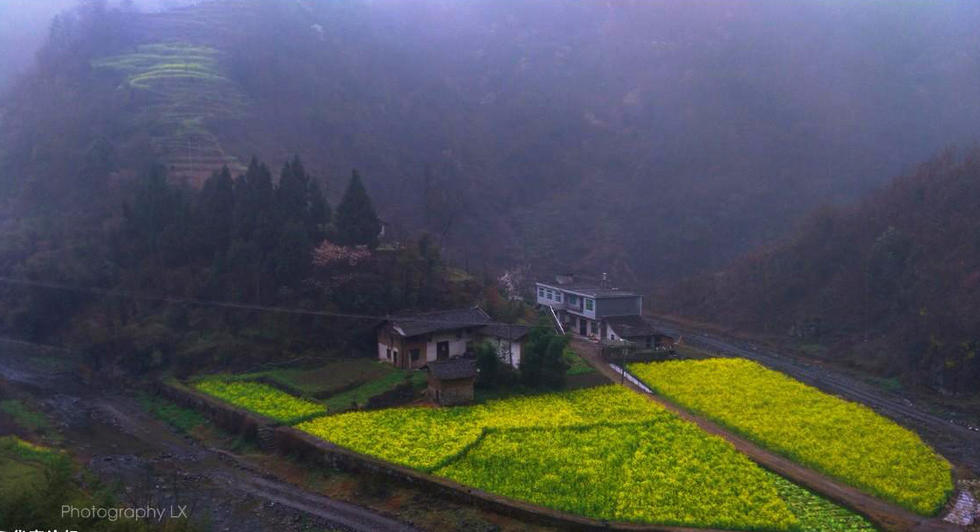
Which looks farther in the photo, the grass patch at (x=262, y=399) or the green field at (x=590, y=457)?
the grass patch at (x=262, y=399)

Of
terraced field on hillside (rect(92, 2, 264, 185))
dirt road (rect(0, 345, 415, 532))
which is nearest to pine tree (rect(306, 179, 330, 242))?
dirt road (rect(0, 345, 415, 532))

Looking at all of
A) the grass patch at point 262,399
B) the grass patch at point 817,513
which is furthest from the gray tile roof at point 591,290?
the grass patch at point 817,513

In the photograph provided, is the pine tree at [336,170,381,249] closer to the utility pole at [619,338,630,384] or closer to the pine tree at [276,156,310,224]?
the pine tree at [276,156,310,224]

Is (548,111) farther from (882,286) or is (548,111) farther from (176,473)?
(176,473)

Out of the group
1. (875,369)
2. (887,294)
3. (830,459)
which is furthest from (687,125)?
(830,459)

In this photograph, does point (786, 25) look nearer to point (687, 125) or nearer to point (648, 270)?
point (687, 125)

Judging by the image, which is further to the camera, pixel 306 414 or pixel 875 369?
pixel 875 369

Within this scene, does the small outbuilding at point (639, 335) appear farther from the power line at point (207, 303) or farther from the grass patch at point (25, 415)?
the grass patch at point (25, 415)
